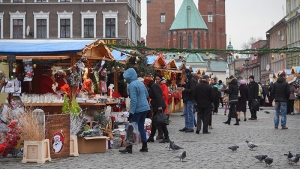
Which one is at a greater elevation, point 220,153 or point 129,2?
point 129,2

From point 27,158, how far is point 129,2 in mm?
40899

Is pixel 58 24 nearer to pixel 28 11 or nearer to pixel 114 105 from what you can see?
pixel 28 11

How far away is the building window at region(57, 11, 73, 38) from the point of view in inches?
1955

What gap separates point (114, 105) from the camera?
17.2m

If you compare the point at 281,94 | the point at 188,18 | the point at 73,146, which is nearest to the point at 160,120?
the point at 73,146

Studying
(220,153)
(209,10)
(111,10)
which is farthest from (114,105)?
(209,10)

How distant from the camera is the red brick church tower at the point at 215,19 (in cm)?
12681

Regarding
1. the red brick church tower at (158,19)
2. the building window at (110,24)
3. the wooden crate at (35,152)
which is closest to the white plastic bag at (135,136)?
the wooden crate at (35,152)

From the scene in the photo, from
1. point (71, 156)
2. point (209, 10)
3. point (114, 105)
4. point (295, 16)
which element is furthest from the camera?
point (209, 10)

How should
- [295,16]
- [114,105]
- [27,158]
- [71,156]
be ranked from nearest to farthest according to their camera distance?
1. [27,158]
2. [71,156]
3. [114,105]
4. [295,16]

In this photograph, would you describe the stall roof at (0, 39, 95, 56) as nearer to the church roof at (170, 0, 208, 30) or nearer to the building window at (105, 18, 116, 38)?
the building window at (105, 18, 116, 38)

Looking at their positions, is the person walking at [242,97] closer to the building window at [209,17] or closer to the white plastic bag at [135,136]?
the white plastic bag at [135,136]

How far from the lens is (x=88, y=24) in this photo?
163 ft

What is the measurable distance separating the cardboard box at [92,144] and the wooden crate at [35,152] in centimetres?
155
